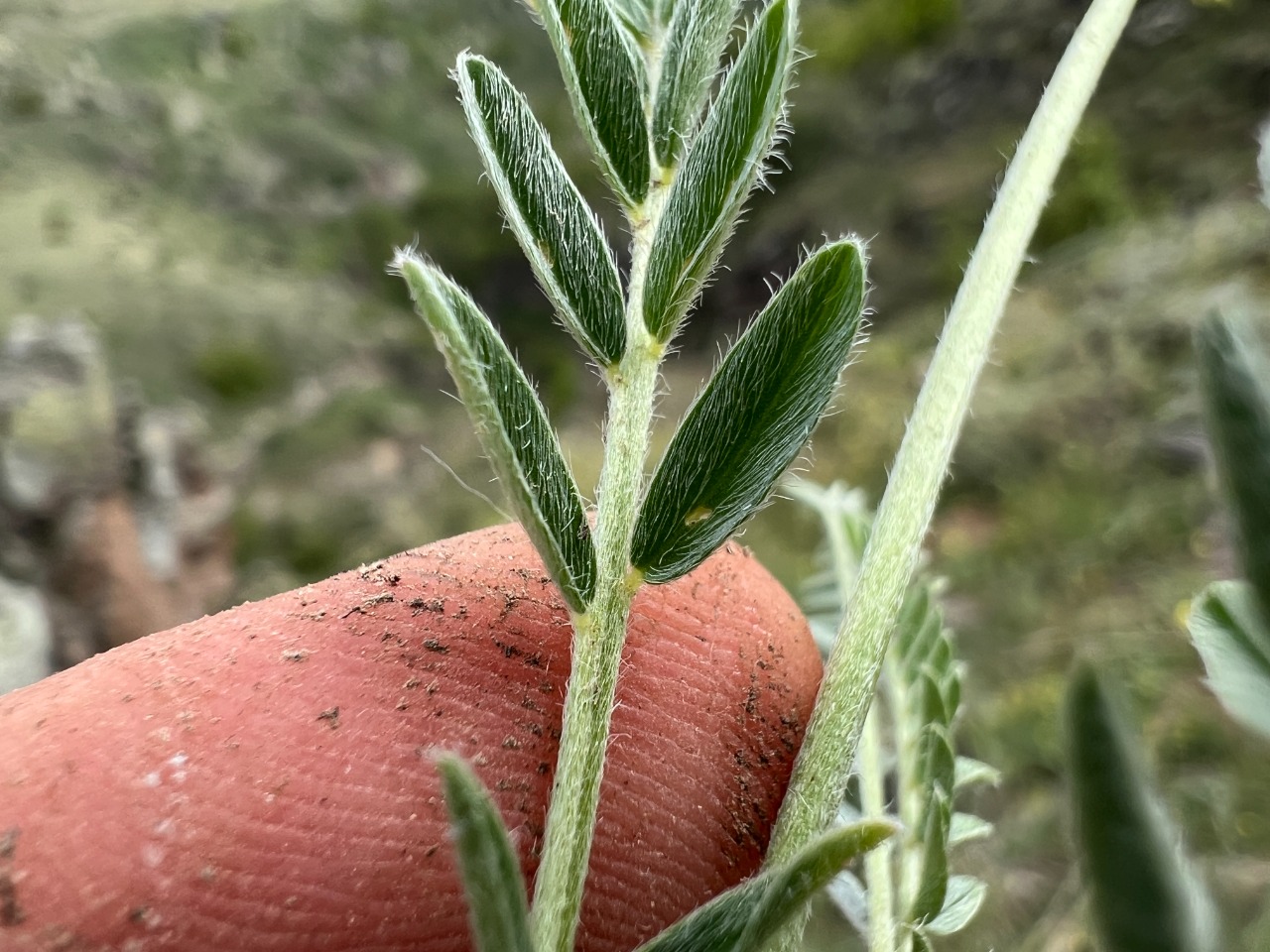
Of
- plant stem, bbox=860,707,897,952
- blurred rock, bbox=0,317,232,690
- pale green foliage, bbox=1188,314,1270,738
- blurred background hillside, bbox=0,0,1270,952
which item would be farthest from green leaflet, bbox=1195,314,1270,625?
blurred rock, bbox=0,317,232,690

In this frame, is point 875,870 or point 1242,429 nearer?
point 1242,429

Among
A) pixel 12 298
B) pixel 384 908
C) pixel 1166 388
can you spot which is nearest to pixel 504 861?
pixel 384 908

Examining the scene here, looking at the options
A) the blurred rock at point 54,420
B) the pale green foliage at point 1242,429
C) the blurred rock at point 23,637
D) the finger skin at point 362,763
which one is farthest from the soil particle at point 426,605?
the blurred rock at point 54,420

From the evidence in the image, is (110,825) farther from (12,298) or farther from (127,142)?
(127,142)

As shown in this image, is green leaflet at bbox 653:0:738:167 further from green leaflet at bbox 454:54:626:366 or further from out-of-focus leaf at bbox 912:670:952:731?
out-of-focus leaf at bbox 912:670:952:731

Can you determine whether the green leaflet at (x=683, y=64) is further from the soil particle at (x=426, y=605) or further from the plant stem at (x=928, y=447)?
the soil particle at (x=426, y=605)

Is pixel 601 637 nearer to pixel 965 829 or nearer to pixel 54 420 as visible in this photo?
pixel 965 829

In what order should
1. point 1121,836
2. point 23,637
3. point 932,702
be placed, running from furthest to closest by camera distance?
point 23,637
point 932,702
point 1121,836

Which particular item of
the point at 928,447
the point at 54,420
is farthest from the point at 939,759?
the point at 54,420
